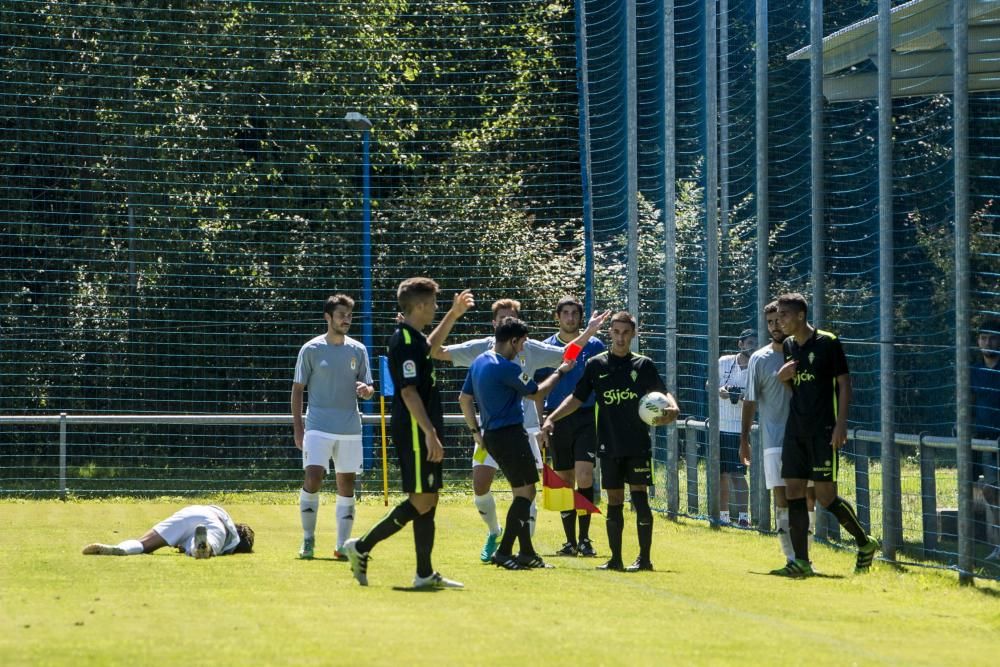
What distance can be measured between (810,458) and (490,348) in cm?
253

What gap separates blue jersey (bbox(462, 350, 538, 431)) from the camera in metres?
10.8

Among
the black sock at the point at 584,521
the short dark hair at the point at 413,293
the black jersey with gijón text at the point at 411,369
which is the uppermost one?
the short dark hair at the point at 413,293

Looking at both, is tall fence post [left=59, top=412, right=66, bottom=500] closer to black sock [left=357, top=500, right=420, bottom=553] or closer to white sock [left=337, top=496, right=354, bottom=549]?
white sock [left=337, top=496, right=354, bottom=549]

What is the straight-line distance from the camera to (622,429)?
11383mm

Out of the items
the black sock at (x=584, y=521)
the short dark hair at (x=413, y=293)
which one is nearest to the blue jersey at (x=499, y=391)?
the short dark hair at (x=413, y=293)

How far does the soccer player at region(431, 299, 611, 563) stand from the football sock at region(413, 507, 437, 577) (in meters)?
1.78

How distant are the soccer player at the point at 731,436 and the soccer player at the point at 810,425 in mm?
4467

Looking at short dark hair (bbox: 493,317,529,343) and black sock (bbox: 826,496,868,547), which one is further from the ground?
short dark hair (bbox: 493,317,529,343)

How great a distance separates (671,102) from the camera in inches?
648

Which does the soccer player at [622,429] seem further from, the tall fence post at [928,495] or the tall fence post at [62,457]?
the tall fence post at [62,457]

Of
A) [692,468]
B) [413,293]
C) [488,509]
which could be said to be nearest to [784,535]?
[488,509]

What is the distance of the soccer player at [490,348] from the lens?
1176cm

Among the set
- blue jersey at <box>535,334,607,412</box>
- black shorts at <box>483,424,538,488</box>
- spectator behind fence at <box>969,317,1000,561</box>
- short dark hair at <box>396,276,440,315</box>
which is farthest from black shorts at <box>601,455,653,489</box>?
short dark hair at <box>396,276,440,315</box>

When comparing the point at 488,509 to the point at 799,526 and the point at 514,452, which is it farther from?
the point at 799,526
